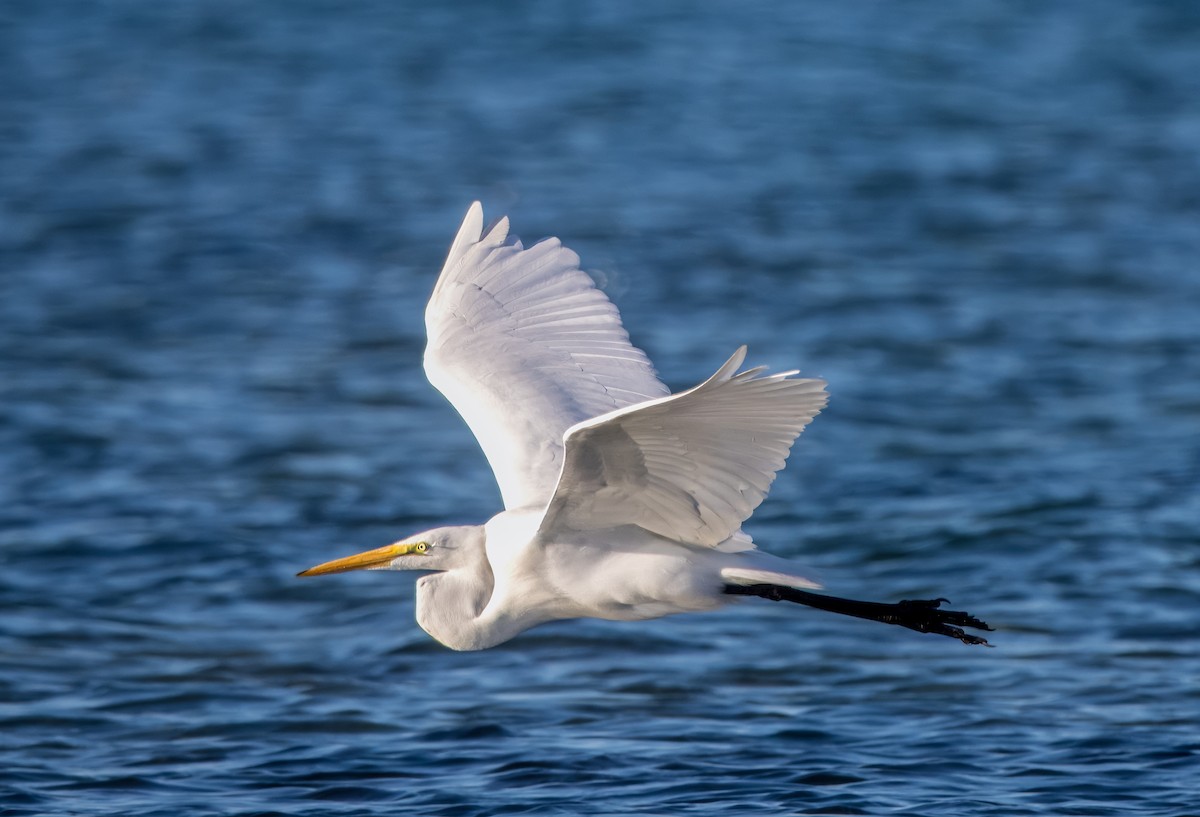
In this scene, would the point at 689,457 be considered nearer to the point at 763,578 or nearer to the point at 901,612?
the point at 763,578

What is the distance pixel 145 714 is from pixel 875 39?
50.9 feet

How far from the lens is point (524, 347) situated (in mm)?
7207

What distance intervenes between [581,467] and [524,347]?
161 centimetres

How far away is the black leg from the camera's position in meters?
6.50

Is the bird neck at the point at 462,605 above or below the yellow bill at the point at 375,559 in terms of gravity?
below

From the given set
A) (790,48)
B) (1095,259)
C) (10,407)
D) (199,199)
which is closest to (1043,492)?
(1095,259)

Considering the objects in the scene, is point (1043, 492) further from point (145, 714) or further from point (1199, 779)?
point (145, 714)

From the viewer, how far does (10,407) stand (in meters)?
12.2

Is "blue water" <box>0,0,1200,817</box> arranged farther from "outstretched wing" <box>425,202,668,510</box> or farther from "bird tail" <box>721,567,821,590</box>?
"outstretched wing" <box>425,202,668,510</box>

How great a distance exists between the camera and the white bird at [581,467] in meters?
5.48

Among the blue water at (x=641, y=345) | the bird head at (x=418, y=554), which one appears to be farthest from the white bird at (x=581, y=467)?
the blue water at (x=641, y=345)

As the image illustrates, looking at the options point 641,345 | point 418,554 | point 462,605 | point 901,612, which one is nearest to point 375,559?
point 418,554

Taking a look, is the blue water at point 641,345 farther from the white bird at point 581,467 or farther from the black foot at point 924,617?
the white bird at point 581,467

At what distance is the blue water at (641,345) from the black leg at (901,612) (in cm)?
64
